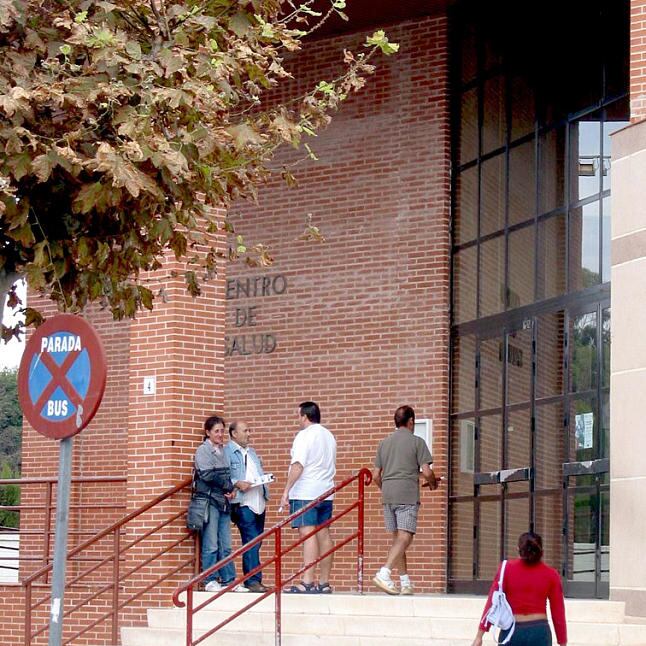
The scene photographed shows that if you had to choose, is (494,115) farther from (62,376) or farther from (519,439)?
(62,376)

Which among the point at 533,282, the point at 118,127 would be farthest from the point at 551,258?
the point at 118,127

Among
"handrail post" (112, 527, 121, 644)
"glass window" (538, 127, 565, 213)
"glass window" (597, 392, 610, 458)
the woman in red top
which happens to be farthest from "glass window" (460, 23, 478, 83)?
the woman in red top

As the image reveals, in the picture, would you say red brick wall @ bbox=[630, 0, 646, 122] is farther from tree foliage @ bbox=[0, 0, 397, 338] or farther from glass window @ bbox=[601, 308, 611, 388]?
tree foliage @ bbox=[0, 0, 397, 338]

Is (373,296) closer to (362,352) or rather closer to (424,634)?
(362,352)

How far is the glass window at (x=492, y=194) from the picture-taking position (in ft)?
57.9

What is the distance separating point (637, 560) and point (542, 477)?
3601mm

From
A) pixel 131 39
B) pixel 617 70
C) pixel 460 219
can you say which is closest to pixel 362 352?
pixel 460 219

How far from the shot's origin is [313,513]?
14.1 metres

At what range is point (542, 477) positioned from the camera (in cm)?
1606

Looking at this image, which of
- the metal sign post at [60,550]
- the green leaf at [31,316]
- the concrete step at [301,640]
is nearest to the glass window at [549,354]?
the concrete step at [301,640]

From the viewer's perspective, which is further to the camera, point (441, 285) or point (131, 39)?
point (441, 285)

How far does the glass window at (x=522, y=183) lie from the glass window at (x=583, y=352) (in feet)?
5.81

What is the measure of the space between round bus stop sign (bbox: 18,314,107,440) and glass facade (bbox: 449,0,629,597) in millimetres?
8328

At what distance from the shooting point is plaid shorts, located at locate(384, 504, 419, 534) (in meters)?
14.0
